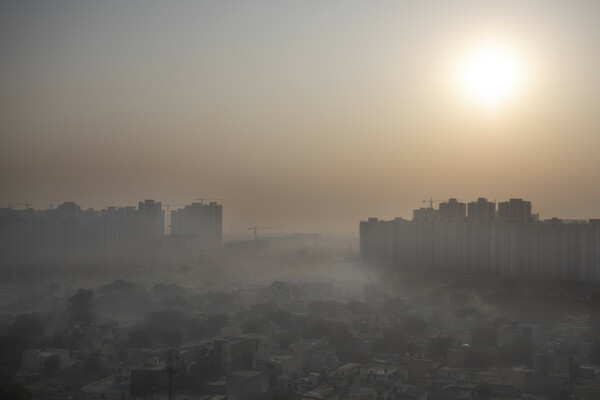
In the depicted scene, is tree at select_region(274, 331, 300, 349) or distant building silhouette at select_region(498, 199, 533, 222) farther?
distant building silhouette at select_region(498, 199, 533, 222)

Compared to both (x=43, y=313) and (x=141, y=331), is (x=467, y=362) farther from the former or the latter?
(x=43, y=313)

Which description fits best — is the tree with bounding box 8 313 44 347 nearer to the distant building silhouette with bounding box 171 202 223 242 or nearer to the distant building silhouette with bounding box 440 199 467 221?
the distant building silhouette with bounding box 440 199 467 221

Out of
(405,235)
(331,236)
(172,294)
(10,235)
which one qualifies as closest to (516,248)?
(405,235)

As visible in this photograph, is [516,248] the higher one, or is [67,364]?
[516,248]

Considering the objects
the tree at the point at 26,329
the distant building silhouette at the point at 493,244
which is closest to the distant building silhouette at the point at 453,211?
the distant building silhouette at the point at 493,244

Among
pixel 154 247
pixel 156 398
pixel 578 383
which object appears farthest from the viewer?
pixel 154 247

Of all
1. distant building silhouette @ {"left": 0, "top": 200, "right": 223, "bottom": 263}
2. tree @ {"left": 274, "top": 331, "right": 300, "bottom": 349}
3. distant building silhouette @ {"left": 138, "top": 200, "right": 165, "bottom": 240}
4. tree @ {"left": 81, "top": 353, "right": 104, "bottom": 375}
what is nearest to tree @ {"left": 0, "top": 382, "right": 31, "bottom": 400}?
tree @ {"left": 81, "top": 353, "right": 104, "bottom": 375}

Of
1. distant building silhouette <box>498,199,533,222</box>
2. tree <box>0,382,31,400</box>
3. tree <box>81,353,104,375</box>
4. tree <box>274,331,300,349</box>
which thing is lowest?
tree <box>81,353,104,375</box>

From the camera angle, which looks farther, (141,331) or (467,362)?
(141,331)
